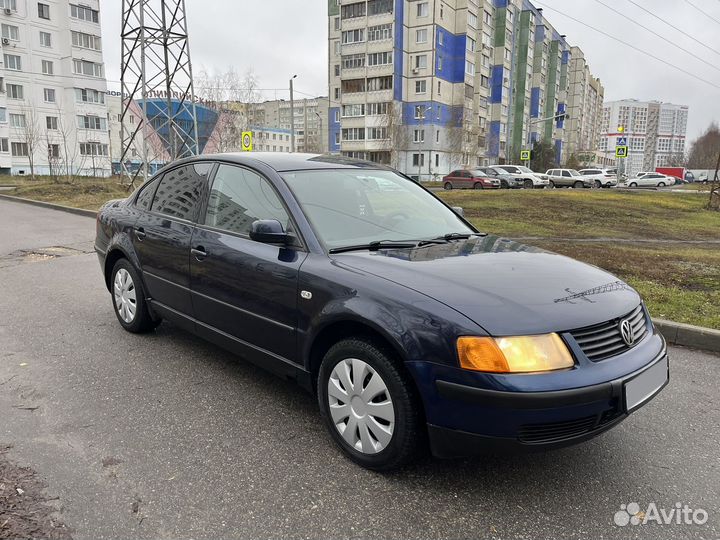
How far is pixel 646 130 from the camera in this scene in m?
128

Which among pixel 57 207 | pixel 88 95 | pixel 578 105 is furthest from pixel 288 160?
pixel 578 105

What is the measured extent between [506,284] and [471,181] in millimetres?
35882

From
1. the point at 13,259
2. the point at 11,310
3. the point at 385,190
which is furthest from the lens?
the point at 13,259

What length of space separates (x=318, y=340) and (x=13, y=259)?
7.93 m

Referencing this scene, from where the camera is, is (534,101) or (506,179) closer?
(506,179)

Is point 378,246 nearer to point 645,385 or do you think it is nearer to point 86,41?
point 645,385

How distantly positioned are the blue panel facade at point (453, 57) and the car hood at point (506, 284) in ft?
200

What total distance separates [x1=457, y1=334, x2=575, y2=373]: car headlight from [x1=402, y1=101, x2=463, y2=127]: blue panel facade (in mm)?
57934

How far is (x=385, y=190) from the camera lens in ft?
13.2

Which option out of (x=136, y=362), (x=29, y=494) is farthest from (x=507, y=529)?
(x=136, y=362)

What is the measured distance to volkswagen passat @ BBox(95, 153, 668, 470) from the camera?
2.38 meters

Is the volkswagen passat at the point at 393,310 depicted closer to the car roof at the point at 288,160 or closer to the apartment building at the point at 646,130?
the car roof at the point at 288,160

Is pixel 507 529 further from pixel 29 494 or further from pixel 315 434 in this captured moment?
pixel 29 494

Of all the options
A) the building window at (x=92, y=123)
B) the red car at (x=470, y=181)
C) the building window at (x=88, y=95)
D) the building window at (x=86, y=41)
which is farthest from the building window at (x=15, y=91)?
the red car at (x=470, y=181)
